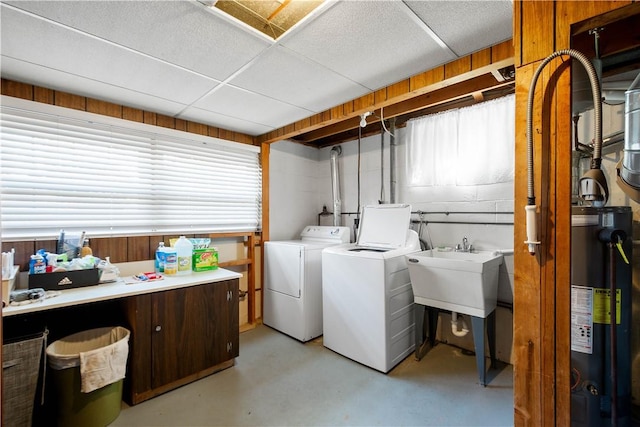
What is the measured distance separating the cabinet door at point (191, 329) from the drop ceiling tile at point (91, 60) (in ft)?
4.97

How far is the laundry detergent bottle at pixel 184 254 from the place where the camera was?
8.55 ft

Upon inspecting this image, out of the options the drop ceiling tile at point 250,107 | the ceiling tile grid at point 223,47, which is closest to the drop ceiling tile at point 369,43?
the ceiling tile grid at point 223,47

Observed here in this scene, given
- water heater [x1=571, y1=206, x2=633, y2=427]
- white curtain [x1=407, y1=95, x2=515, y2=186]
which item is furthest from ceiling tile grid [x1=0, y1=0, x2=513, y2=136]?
water heater [x1=571, y1=206, x2=633, y2=427]

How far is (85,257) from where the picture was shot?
2.19m

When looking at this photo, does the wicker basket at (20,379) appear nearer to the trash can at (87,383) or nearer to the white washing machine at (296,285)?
the trash can at (87,383)

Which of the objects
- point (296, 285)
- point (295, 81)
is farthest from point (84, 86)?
point (296, 285)

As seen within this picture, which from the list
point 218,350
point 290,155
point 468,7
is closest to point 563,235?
point 468,7

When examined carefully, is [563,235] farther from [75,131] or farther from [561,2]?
[75,131]

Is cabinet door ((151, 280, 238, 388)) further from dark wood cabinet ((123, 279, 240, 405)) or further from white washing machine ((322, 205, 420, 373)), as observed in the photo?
white washing machine ((322, 205, 420, 373))

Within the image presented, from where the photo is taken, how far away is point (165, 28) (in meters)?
1.50

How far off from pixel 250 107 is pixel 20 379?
2327 mm

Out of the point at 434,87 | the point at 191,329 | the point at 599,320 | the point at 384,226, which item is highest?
the point at 434,87

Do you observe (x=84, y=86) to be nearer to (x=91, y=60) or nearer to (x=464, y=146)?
(x=91, y=60)

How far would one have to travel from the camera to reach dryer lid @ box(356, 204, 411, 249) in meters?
2.87
